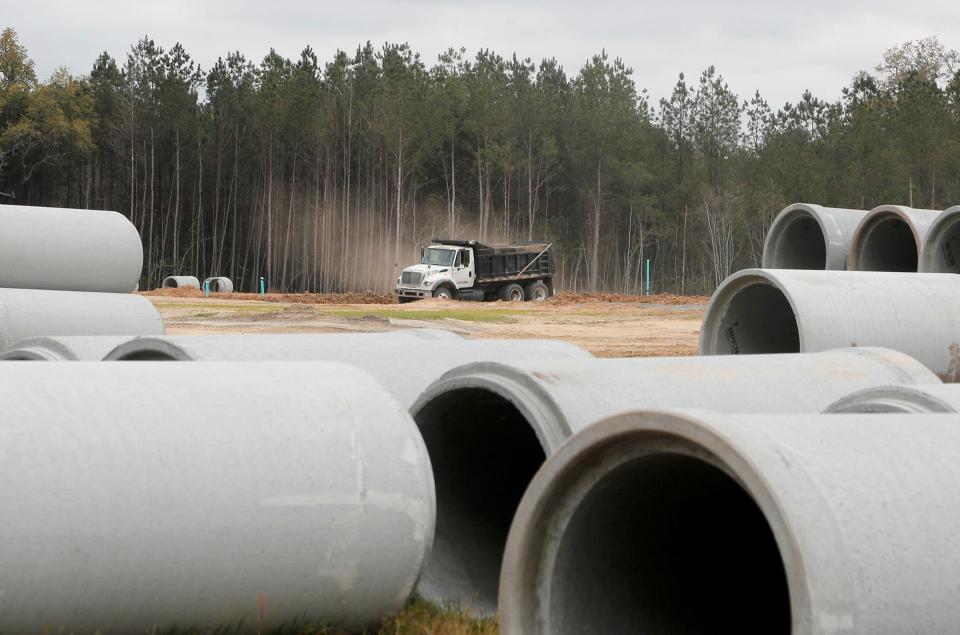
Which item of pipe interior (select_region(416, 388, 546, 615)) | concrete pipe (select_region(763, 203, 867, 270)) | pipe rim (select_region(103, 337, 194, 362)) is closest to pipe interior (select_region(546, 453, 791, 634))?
pipe interior (select_region(416, 388, 546, 615))

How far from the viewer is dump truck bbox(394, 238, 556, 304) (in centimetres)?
3162

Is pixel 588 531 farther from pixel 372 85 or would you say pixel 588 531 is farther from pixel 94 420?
pixel 372 85

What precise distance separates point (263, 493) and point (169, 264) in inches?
2297

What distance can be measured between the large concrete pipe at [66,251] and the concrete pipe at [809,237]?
21.4ft

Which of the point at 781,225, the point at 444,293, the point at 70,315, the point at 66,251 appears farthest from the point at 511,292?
the point at 70,315

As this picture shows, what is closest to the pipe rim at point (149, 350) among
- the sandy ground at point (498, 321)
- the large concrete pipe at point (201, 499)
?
the large concrete pipe at point (201, 499)

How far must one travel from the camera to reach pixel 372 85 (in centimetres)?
6025

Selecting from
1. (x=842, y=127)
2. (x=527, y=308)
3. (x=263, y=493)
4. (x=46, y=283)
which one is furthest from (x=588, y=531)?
(x=842, y=127)

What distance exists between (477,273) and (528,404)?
28.7 m

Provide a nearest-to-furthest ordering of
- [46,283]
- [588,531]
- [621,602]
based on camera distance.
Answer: [588,531], [621,602], [46,283]

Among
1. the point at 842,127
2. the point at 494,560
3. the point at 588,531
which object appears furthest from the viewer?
the point at 842,127

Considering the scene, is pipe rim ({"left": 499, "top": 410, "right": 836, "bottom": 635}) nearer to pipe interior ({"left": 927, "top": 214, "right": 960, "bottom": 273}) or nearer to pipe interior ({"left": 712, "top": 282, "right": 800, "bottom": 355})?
pipe interior ({"left": 712, "top": 282, "right": 800, "bottom": 355})

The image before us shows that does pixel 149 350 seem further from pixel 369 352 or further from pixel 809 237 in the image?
pixel 809 237

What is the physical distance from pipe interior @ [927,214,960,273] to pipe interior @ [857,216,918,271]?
2.01 ft
